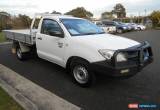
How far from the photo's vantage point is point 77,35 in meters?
5.42

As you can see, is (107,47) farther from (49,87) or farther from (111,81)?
(49,87)

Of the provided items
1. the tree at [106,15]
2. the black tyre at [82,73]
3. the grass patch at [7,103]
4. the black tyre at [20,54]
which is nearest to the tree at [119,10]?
the tree at [106,15]

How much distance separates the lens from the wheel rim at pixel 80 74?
16.6 ft

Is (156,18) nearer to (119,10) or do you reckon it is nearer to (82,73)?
(82,73)

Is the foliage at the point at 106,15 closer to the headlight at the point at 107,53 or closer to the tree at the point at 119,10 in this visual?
the tree at the point at 119,10

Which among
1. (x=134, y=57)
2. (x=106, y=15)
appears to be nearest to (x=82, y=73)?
(x=134, y=57)

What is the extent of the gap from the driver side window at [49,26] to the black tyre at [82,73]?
1.19 metres

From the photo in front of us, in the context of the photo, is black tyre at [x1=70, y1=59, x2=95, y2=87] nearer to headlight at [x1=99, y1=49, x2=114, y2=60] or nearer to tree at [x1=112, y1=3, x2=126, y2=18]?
headlight at [x1=99, y1=49, x2=114, y2=60]

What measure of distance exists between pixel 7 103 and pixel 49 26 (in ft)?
9.32

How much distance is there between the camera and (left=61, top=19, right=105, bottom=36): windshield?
18.4 ft

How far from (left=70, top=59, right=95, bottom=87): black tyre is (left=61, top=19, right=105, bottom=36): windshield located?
0.88 metres

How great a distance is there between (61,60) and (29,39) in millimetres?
2102

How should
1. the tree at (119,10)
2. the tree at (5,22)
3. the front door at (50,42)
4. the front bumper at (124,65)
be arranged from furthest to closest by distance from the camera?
1. the tree at (119,10)
2. the tree at (5,22)
3. the front door at (50,42)
4. the front bumper at (124,65)

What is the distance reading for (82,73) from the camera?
16.9ft
